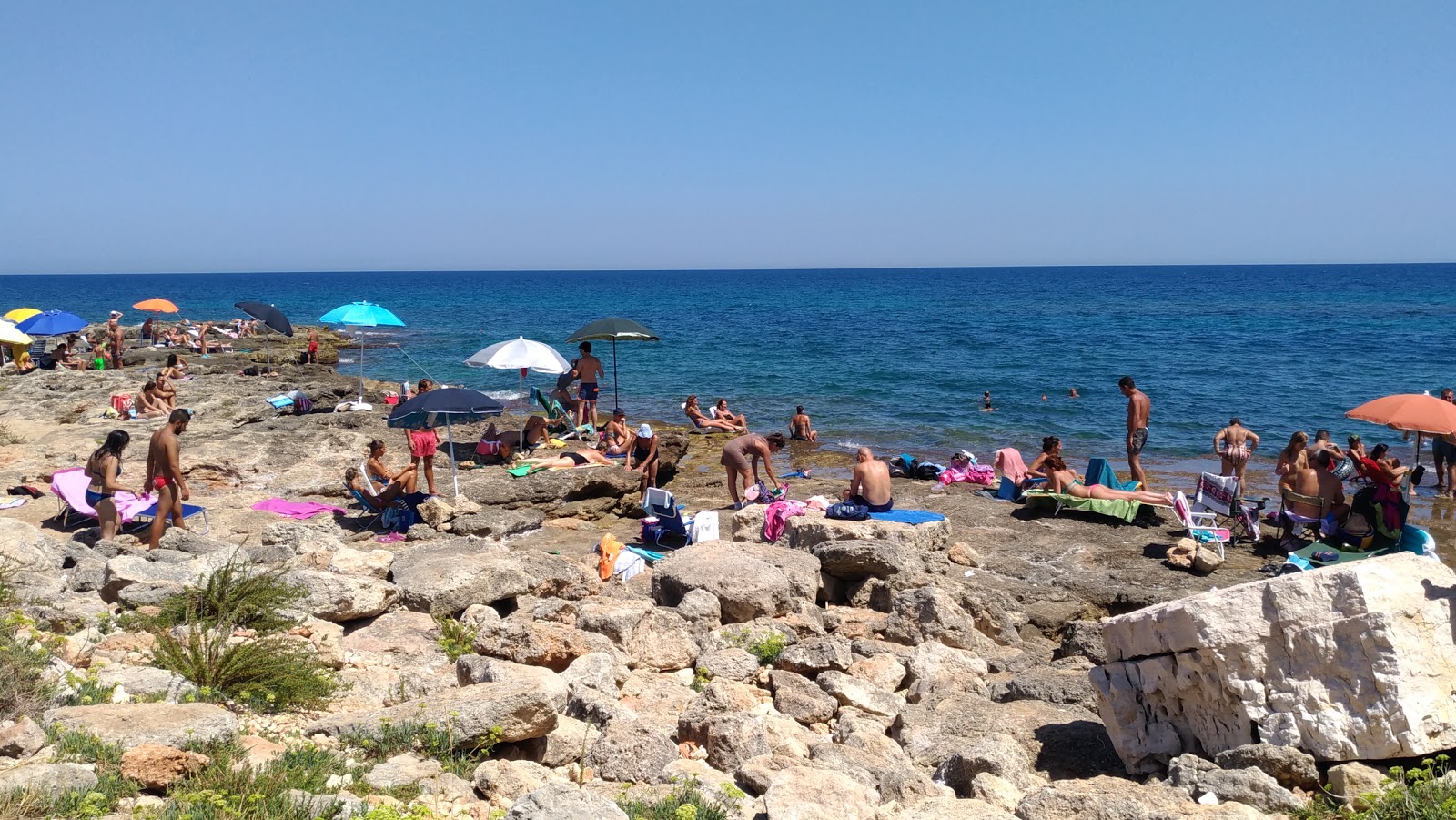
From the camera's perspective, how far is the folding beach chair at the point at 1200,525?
422 inches

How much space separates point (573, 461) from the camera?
48.2ft

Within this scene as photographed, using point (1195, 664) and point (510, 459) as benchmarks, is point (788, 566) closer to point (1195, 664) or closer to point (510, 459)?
point (1195, 664)

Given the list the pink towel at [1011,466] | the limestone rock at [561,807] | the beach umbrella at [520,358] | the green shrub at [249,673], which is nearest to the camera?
the limestone rock at [561,807]

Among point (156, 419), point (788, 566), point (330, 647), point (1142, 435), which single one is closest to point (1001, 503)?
point (1142, 435)

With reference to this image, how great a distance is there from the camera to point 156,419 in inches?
663

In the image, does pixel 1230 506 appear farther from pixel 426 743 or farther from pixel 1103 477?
pixel 426 743

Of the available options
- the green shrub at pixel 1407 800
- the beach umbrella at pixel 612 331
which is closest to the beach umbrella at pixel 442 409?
the beach umbrella at pixel 612 331

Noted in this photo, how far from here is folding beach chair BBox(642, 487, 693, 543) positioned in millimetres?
11242

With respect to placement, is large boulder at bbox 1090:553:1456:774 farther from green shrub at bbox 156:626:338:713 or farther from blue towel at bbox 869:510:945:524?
blue towel at bbox 869:510:945:524

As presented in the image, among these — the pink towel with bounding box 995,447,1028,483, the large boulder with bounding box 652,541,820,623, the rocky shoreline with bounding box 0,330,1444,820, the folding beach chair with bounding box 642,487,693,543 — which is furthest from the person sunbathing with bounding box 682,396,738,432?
the large boulder with bounding box 652,541,820,623

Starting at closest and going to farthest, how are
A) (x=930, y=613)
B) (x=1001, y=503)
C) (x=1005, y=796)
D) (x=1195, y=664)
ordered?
(x=1005, y=796) → (x=1195, y=664) → (x=930, y=613) → (x=1001, y=503)

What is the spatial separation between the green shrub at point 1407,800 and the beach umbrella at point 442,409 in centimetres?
1003

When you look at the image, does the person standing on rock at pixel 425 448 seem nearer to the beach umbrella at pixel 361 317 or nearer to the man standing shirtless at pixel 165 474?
the man standing shirtless at pixel 165 474

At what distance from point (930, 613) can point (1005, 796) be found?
9.97 ft
